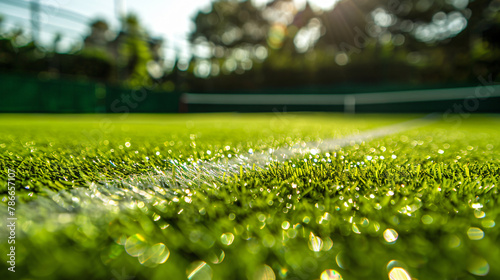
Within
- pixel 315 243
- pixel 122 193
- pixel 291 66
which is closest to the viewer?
pixel 315 243

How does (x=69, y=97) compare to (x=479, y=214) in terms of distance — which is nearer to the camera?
(x=479, y=214)

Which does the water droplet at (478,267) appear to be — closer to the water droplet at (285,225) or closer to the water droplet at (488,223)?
the water droplet at (488,223)

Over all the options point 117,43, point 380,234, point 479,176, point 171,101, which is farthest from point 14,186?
point 117,43

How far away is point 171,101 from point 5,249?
1751 centimetres

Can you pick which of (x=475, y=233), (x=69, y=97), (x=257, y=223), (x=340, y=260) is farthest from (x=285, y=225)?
(x=69, y=97)

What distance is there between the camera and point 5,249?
569 mm

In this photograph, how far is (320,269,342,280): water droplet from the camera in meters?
0.51

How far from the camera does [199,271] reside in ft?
1.69

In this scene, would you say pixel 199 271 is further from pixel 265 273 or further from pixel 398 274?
pixel 398 274

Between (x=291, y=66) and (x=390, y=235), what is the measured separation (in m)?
23.0

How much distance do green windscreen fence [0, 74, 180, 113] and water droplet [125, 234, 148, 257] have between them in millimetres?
12814

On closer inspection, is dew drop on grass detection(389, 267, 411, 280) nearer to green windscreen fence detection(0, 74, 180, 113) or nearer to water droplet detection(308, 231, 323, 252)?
water droplet detection(308, 231, 323, 252)

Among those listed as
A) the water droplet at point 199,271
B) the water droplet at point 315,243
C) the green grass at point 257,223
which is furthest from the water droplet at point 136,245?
the water droplet at point 315,243

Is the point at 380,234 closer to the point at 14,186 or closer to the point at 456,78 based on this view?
the point at 14,186
